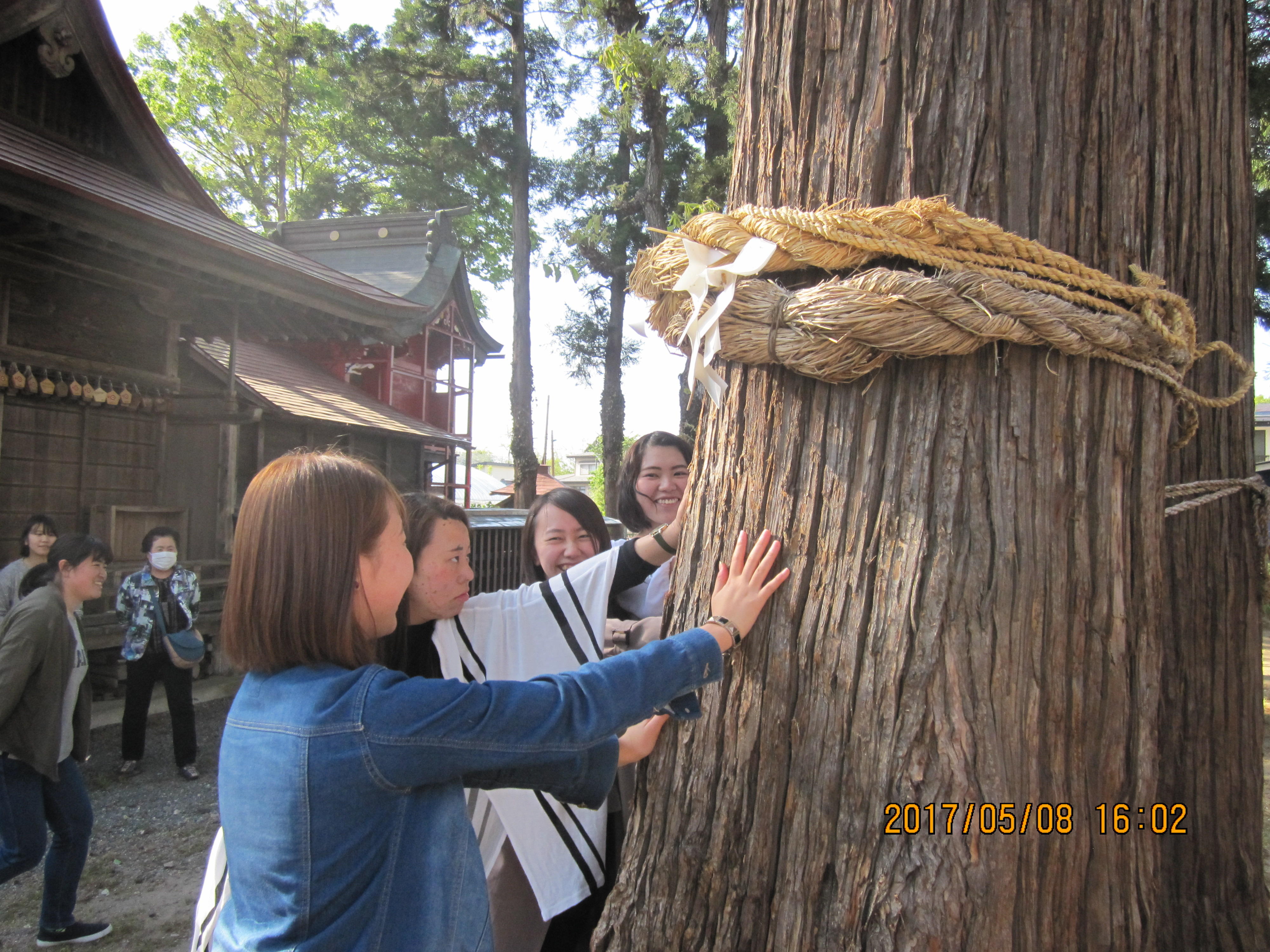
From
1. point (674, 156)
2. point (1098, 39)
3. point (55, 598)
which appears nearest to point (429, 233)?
point (674, 156)

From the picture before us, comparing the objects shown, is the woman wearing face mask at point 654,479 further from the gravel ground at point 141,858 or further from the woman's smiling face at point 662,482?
the gravel ground at point 141,858

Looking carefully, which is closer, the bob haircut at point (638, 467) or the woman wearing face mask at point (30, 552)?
the bob haircut at point (638, 467)

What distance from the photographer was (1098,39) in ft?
3.93

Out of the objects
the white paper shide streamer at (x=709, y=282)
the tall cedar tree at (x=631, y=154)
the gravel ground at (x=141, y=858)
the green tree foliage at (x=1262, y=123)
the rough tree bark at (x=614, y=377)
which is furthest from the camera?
the rough tree bark at (x=614, y=377)

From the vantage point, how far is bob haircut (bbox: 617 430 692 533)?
260cm

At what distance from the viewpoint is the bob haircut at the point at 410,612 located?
1657 millimetres

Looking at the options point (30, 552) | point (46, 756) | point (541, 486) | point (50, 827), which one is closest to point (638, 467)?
point (46, 756)

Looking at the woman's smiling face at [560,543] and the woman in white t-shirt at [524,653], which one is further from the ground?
the woman's smiling face at [560,543]

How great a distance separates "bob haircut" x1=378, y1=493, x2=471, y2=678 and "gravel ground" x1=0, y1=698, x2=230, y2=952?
2297mm

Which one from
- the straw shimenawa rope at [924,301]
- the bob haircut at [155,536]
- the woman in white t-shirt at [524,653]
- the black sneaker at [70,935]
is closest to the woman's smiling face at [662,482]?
the woman in white t-shirt at [524,653]

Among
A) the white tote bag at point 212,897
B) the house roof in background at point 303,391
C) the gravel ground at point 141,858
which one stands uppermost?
the house roof in background at point 303,391

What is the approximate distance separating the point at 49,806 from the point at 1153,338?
3.56m
